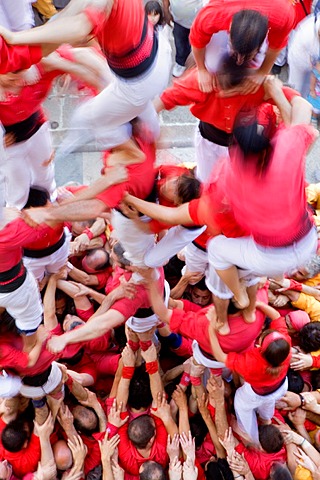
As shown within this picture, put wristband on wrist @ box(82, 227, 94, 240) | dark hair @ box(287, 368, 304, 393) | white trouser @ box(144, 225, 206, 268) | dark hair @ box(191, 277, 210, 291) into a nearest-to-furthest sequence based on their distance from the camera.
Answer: white trouser @ box(144, 225, 206, 268), dark hair @ box(287, 368, 304, 393), dark hair @ box(191, 277, 210, 291), wristband on wrist @ box(82, 227, 94, 240)

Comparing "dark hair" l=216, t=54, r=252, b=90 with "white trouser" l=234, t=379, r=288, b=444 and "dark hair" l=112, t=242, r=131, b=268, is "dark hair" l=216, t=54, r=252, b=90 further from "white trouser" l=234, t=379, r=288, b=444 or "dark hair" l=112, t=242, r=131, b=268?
"white trouser" l=234, t=379, r=288, b=444

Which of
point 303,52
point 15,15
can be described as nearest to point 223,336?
point 15,15

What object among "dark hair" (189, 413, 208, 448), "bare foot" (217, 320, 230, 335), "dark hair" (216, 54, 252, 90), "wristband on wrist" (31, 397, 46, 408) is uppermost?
"dark hair" (216, 54, 252, 90)

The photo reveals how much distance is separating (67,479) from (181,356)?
0.95m

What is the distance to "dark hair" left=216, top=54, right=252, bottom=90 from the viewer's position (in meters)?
2.55

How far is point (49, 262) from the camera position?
3.29 meters

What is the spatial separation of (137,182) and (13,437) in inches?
51.1

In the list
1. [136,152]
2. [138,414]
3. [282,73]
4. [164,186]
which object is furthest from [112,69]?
[282,73]

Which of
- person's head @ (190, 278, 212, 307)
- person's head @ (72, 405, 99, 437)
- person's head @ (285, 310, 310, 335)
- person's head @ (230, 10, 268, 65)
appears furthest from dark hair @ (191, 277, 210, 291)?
person's head @ (230, 10, 268, 65)

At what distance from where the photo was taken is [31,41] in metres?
2.13

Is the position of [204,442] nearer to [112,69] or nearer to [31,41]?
[112,69]

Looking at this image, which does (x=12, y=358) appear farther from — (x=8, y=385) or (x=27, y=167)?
(x=27, y=167)

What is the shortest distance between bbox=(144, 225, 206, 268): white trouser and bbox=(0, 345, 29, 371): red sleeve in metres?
0.71

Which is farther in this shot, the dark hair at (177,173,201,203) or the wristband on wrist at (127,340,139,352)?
the wristband on wrist at (127,340,139,352)
